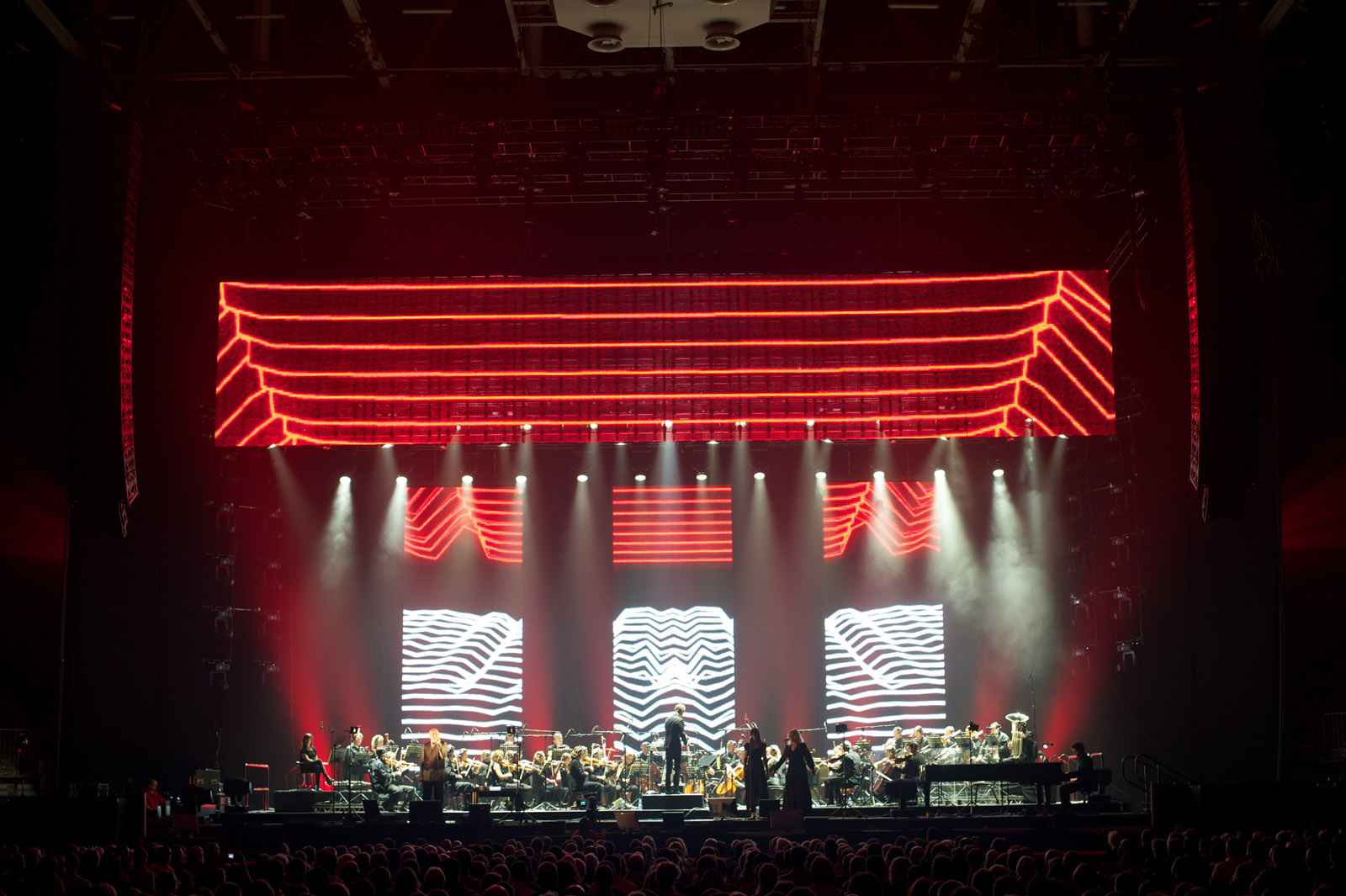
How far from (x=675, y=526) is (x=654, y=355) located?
17.3 ft

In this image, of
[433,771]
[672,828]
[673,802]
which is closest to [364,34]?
[433,771]

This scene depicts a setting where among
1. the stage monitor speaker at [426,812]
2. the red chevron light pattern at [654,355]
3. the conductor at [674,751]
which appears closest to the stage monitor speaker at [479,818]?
the stage monitor speaker at [426,812]

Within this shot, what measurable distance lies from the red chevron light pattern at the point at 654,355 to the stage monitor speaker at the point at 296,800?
3.92m

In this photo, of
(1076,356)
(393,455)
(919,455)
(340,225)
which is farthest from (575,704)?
(1076,356)

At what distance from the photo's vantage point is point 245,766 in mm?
15742

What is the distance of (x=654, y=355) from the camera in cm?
1456

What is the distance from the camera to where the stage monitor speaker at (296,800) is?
1386cm

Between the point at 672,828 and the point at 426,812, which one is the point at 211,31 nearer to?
the point at 426,812

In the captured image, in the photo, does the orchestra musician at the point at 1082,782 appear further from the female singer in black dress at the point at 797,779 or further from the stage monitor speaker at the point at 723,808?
the stage monitor speaker at the point at 723,808

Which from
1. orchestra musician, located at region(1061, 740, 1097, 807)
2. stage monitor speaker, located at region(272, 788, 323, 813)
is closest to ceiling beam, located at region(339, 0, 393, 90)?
stage monitor speaker, located at region(272, 788, 323, 813)

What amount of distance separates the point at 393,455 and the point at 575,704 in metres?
4.61

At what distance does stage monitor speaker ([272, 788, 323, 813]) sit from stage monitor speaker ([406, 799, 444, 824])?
1.66 m

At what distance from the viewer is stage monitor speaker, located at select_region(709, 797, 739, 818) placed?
44.3 feet

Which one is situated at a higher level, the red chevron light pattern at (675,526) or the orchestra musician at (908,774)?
the red chevron light pattern at (675,526)
